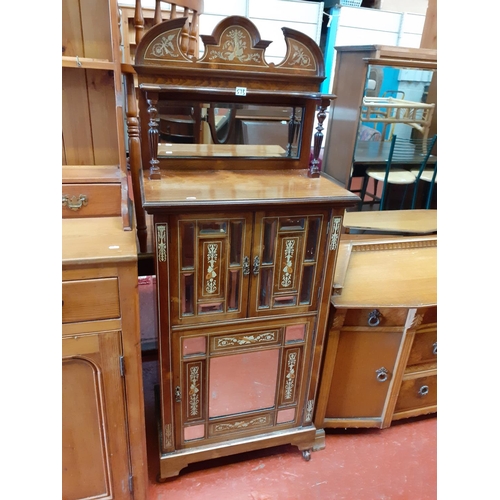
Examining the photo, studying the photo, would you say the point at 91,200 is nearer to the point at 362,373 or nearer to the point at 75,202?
the point at 75,202

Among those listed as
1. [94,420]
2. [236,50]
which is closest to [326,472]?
[94,420]

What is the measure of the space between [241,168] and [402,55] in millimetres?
1371

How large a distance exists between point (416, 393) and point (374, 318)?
1.73ft

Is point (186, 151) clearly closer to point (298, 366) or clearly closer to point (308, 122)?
point (308, 122)

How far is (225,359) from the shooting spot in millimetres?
1427

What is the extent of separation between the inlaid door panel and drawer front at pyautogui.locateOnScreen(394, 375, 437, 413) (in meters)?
0.50

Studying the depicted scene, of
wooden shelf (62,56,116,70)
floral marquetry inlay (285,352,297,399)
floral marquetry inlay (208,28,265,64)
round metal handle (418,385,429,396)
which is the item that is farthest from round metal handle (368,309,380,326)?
wooden shelf (62,56,116,70)

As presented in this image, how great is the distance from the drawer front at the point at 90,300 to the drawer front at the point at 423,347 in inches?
48.5

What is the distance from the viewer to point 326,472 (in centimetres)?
164

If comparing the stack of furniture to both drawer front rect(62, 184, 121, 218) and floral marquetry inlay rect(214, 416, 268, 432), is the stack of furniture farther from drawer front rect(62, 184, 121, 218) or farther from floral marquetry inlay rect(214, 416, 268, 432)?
floral marquetry inlay rect(214, 416, 268, 432)

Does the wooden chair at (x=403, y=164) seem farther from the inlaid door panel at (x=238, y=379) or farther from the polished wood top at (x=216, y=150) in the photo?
the inlaid door panel at (x=238, y=379)

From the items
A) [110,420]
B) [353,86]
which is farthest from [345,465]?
Answer: [353,86]

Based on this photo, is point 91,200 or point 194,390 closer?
point 91,200

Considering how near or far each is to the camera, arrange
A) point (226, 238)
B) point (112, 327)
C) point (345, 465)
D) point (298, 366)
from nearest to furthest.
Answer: point (112, 327) → point (226, 238) → point (298, 366) → point (345, 465)
